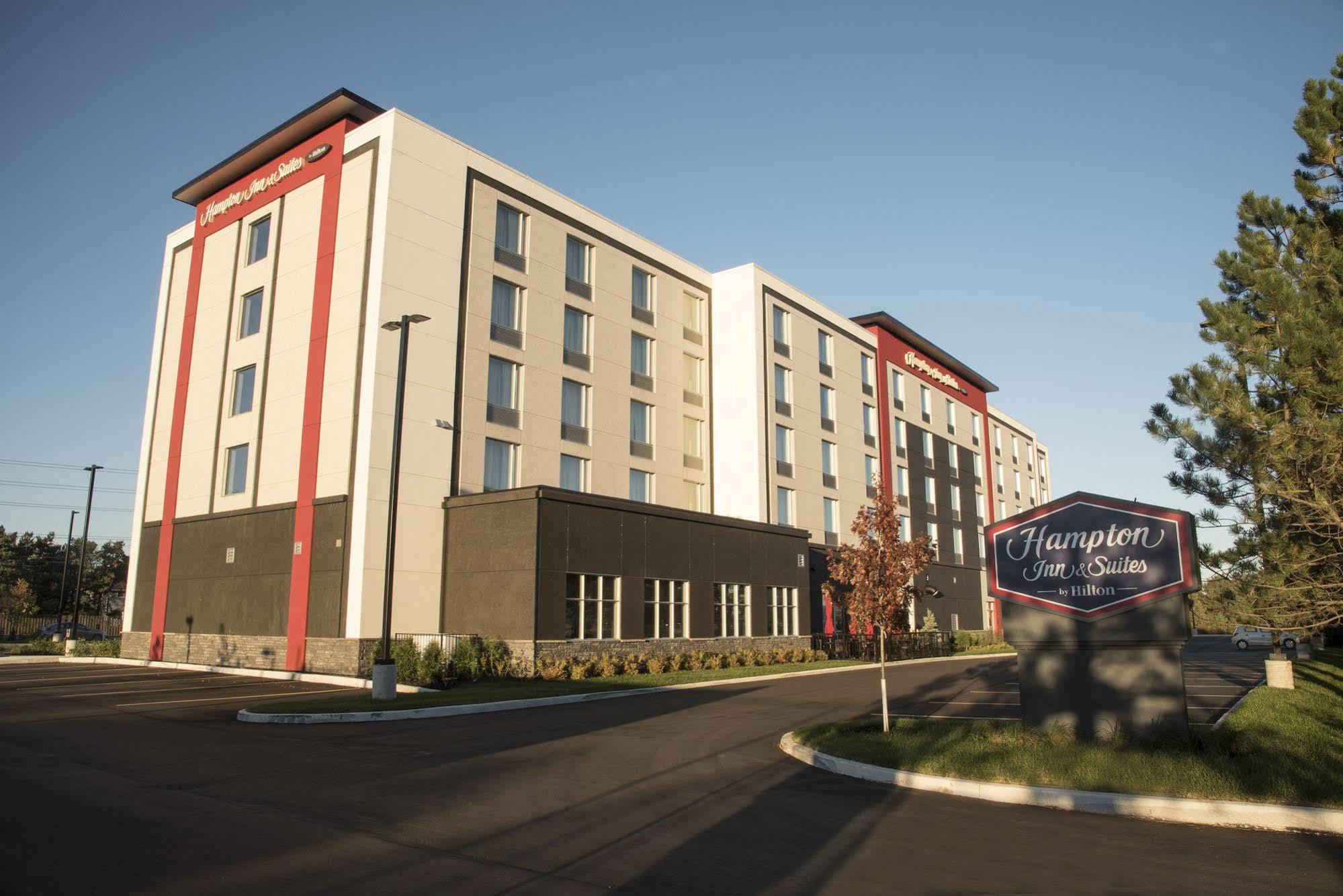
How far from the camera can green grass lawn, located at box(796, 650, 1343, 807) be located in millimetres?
9867

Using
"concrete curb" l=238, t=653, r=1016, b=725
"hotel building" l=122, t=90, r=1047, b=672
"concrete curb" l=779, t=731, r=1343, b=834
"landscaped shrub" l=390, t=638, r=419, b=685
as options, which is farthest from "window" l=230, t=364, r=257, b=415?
"concrete curb" l=779, t=731, r=1343, b=834

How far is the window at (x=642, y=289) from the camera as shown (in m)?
39.9

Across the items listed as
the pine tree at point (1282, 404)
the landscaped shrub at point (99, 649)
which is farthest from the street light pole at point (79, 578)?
the pine tree at point (1282, 404)

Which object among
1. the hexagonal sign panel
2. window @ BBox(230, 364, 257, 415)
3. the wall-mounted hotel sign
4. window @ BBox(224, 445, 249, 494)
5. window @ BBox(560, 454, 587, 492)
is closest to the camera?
the hexagonal sign panel

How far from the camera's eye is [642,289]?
4062cm

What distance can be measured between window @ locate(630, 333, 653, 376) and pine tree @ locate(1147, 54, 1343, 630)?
2548 centimetres

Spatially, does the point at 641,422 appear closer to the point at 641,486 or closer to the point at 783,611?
the point at 641,486

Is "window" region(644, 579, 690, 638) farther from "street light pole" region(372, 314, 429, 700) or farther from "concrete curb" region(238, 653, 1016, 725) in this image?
"street light pole" region(372, 314, 429, 700)

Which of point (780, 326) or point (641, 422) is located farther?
point (780, 326)

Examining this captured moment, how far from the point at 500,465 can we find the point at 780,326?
1970 cm

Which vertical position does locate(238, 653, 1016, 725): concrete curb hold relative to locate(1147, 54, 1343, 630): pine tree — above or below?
below

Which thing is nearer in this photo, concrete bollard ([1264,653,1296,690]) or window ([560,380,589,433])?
concrete bollard ([1264,653,1296,690])

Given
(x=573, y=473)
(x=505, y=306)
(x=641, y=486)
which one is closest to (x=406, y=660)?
(x=573, y=473)

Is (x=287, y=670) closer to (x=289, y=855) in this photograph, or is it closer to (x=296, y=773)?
(x=296, y=773)
